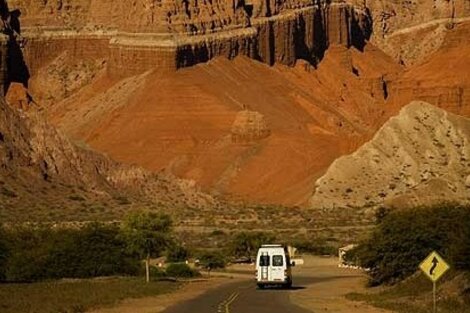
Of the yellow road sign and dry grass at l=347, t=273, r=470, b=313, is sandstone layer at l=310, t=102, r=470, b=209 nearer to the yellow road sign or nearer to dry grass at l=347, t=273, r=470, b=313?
dry grass at l=347, t=273, r=470, b=313

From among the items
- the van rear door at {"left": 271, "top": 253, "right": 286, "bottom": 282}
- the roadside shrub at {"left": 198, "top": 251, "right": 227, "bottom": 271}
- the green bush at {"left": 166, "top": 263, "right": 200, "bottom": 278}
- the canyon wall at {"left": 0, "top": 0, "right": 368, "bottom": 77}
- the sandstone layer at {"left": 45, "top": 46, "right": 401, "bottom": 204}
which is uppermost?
the van rear door at {"left": 271, "top": 253, "right": 286, "bottom": 282}

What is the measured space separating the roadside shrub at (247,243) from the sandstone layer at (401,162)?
23.6 metres

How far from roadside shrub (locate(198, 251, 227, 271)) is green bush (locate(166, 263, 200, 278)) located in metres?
5.68

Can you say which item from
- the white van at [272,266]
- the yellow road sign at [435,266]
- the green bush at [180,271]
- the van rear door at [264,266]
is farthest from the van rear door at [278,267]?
the yellow road sign at [435,266]

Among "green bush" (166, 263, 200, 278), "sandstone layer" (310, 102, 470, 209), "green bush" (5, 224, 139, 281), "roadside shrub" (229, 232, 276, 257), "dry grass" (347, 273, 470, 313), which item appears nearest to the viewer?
"dry grass" (347, 273, 470, 313)

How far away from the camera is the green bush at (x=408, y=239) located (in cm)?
6650

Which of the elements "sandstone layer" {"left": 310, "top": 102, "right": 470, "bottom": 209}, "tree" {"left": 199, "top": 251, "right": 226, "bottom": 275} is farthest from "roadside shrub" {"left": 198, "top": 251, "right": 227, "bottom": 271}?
"sandstone layer" {"left": 310, "top": 102, "right": 470, "bottom": 209}

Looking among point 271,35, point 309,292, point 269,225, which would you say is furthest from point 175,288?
point 271,35

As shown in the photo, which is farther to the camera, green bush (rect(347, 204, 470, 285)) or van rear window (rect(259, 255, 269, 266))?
van rear window (rect(259, 255, 269, 266))

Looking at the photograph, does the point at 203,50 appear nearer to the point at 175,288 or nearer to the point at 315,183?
the point at 315,183

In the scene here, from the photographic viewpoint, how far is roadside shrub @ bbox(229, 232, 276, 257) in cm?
10494

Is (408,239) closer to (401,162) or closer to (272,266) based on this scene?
(272,266)

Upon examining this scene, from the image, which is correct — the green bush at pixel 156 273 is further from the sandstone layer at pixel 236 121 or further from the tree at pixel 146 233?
the sandstone layer at pixel 236 121

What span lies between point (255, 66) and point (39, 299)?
384ft
